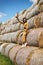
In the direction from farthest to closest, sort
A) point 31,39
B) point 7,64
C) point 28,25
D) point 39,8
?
1. point 28,25
2. point 39,8
3. point 7,64
4. point 31,39

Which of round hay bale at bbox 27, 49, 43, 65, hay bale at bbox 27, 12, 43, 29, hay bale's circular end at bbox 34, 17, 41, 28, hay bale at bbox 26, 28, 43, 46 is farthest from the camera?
hay bale's circular end at bbox 34, 17, 41, 28

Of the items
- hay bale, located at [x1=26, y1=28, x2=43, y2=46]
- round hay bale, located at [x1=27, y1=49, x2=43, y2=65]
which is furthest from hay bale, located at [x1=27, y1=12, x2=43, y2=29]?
round hay bale, located at [x1=27, y1=49, x2=43, y2=65]

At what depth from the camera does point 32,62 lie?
6090mm

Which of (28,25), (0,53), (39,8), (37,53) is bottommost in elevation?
(0,53)

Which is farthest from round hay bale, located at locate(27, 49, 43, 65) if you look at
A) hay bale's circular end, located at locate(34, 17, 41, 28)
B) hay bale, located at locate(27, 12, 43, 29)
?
hay bale's circular end, located at locate(34, 17, 41, 28)

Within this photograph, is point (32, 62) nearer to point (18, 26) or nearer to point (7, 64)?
point (7, 64)

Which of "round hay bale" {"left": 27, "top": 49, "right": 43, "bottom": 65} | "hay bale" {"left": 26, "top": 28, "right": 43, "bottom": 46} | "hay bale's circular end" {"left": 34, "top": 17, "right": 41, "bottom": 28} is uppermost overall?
"hay bale's circular end" {"left": 34, "top": 17, "right": 41, "bottom": 28}

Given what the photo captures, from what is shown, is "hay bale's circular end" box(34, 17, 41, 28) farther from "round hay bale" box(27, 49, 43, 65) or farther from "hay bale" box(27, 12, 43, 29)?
"round hay bale" box(27, 49, 43, 65)

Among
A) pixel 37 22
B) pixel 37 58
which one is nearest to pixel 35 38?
pixel 37 22

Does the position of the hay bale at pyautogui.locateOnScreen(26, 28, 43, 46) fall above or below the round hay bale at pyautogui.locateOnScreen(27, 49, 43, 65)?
above

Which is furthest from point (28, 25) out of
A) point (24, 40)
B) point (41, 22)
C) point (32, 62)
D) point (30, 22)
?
point (32, 62)

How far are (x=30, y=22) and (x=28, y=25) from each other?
1.36 feet

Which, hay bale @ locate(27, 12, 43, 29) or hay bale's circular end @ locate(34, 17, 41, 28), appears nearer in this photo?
hay bale @ locate(27, 12, 43, 29)

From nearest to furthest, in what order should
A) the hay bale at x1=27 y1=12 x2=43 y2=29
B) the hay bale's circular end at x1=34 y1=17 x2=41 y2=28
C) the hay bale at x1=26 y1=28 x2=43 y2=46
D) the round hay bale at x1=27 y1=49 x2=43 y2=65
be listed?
the round hay bale at x1=27 y1=49 x2=43 y2=65 < the hay bale at x1=26 y1=28 x2=43 y2=46 < the hay bale at x1=27 y1=12 x2=43 y2=29 < the hay bale's circular end at x1=34 y1=17 x2=41 y2=28
